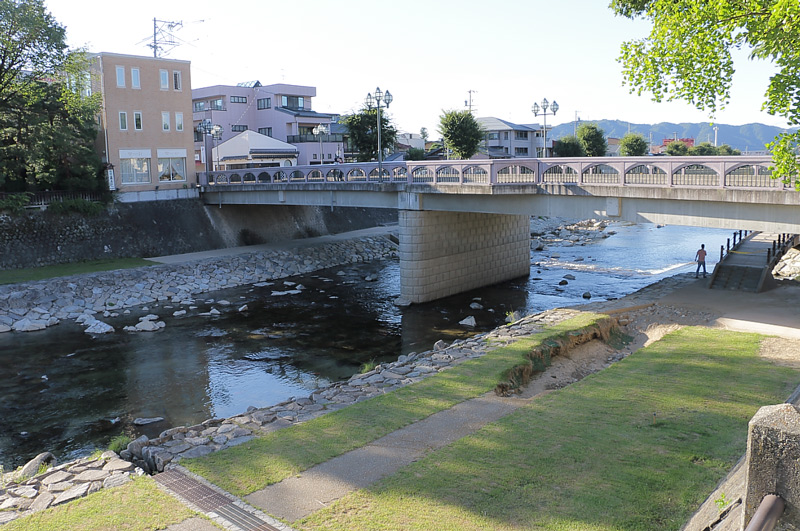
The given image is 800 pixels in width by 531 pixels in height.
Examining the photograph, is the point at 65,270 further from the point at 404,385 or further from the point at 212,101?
the point at 212,101

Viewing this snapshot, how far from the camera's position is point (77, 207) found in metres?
35.6

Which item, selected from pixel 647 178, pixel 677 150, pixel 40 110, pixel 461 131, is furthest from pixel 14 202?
pixel 677 150

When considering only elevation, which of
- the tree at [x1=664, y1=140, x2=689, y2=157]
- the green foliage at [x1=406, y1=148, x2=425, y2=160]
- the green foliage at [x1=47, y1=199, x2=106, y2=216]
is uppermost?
the tree at [x1=664, y1=140, x2=689, y2=157]

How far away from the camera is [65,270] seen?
31.8m

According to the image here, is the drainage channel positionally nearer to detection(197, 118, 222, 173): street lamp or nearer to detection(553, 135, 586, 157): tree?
detection(197, 118, 222, 173): street lamp

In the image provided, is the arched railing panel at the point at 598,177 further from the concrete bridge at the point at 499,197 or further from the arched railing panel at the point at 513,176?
the arched railing panel at the point at 513,176

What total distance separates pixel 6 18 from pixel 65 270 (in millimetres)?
12530

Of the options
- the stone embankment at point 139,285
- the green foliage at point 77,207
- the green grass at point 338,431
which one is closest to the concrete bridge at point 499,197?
the stone embankment at point 139,285

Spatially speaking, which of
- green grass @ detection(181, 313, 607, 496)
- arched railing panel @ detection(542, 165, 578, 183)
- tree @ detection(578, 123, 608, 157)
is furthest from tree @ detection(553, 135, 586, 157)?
green grass @ detection(181, 313, 607, 496)

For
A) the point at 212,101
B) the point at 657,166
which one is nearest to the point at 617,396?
the point at 657,166

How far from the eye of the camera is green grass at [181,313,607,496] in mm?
10023

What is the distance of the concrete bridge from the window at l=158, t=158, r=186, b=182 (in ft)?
6.23

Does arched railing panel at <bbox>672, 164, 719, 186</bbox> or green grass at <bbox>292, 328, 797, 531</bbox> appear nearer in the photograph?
green grass at <bbox>292, 328, 797, 531</bbox>

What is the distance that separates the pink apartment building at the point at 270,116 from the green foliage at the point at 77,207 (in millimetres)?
30622
